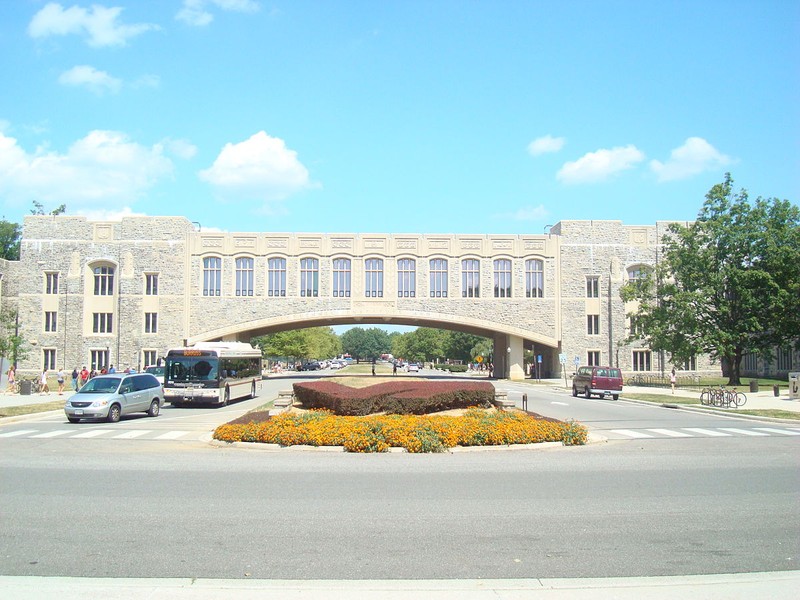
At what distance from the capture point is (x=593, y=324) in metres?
64.1

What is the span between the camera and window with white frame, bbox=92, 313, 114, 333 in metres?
61.7

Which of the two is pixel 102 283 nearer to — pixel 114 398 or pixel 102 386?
pixel 102 386

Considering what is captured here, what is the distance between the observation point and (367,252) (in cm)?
6356

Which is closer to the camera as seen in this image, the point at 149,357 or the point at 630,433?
the point at 630,433

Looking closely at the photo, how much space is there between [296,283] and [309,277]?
1281 millimetres

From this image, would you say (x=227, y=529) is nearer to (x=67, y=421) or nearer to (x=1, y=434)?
(x=1, y=434)

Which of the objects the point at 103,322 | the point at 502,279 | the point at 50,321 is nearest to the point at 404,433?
the point at 502,279

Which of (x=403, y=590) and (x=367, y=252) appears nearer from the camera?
(x=403, y=590)

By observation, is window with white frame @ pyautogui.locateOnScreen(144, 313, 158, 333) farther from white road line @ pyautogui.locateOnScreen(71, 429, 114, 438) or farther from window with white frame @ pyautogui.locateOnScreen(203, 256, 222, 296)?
white road line @ pyautogui.locateOnScreen(71, 429, 114, 438)

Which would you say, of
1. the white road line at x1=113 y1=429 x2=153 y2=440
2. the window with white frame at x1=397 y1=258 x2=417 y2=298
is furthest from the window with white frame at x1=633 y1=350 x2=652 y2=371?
the white road line at x1=113 y1=429 x2=153 y2=440

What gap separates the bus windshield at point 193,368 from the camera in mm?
31734

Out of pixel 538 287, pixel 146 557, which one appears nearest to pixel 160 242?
pixel 538 287

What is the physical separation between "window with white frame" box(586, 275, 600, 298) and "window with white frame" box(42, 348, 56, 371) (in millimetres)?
47019

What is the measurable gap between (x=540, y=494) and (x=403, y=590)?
4.97m
